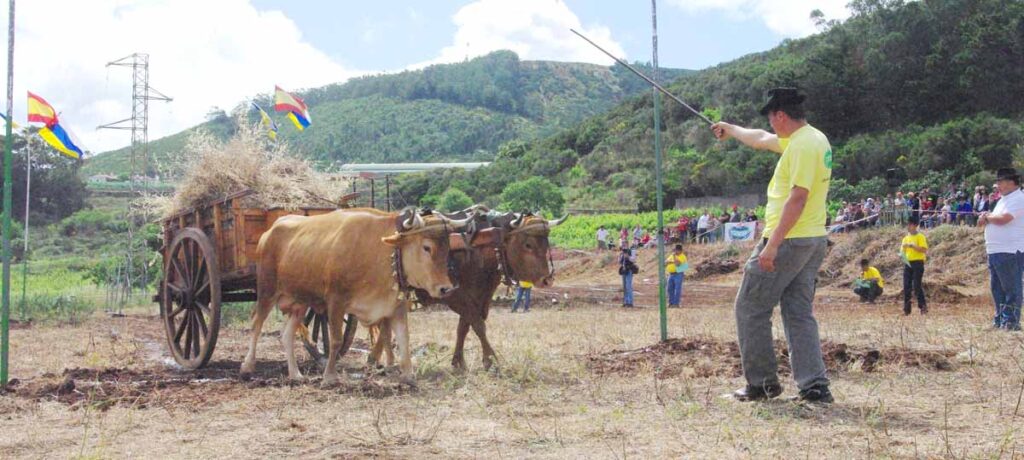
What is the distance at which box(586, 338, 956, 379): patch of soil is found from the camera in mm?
8844

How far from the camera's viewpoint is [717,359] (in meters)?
9.68

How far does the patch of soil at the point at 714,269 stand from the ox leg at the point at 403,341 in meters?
24.7

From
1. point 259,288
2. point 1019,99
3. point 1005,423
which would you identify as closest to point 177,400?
point 259,288

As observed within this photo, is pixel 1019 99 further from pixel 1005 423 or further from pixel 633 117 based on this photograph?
pixel 1005 423

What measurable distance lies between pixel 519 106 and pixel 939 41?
117 meters

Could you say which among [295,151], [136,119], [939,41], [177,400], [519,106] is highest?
[519,106]

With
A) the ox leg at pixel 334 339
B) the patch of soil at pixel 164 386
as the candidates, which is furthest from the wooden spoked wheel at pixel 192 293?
the ox leg at pixel 334 339

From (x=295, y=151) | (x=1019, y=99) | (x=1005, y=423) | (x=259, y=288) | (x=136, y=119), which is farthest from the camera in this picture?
(x=1019, y=99)

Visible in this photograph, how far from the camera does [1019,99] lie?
54031mm

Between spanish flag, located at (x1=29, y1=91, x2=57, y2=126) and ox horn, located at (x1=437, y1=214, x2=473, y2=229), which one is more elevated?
spanish flag, located at (x1=29, y1=91, x2=57, y2=126)

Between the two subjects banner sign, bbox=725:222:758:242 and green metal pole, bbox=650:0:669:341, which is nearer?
green metal pole, bbox=650:0:669:341

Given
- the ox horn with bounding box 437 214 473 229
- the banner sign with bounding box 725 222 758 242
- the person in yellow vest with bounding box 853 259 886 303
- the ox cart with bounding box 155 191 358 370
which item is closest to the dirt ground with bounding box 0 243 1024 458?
the ox cart with bounding box 155 191 358 370

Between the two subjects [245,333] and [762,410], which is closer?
[762,410]

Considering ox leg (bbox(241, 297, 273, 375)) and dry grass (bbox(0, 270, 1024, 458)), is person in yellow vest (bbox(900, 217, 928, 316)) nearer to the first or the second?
dry grass (bbox(0, 270, 1024, 458))
